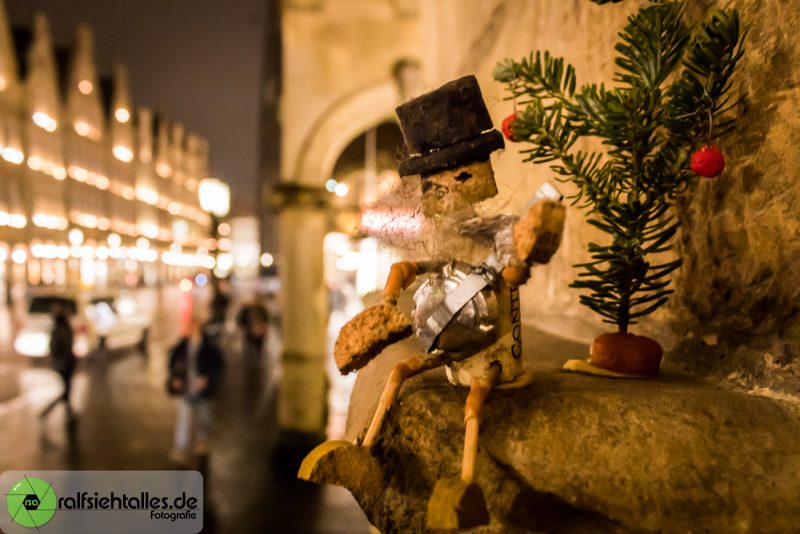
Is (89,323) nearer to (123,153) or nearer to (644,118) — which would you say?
(644,118)

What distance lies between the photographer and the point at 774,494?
1.15m

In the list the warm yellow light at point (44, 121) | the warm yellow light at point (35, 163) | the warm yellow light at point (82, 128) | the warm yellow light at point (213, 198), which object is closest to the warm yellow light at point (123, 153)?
the warm yellow light at point (82, 128)

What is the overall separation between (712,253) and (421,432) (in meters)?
1.09

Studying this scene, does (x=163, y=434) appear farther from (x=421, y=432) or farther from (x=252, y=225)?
(x=252, y=225)

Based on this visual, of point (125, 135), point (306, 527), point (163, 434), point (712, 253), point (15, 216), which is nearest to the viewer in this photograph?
point (712, 253)

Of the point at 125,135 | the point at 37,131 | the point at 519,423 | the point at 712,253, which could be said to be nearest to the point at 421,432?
the point at 519,423

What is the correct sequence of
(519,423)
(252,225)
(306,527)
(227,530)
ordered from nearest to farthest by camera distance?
(519,423)
(227,530)
(306,527)
(252,225)

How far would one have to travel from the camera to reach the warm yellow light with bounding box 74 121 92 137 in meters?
32.8

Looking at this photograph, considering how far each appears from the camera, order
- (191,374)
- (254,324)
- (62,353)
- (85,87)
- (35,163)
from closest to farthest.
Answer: (191,374) → (62,353) → (254,324) → (35,163) → (85,87)

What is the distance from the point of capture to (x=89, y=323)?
11.6 metres

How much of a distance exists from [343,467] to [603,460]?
0.56m

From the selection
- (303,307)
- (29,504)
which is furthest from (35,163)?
(29,504)

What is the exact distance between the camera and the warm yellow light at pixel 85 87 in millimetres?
32969

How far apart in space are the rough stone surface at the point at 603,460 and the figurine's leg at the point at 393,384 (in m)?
0.03
